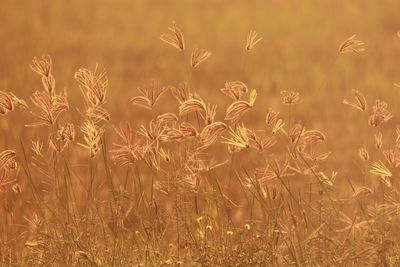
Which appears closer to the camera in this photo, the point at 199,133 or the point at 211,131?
the point at 211,131

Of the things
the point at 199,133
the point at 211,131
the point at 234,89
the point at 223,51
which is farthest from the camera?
the point at 223,51

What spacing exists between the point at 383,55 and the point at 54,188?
14.5 ft

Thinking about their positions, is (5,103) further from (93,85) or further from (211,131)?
(211,131)

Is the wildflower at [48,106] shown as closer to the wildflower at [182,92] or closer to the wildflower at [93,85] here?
the wildflower at [93,85]

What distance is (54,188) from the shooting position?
2.40 metres

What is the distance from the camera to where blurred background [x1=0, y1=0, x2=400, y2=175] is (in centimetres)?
498

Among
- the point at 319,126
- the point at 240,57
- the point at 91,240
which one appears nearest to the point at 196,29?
the point at 240,57

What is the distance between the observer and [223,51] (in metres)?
6.66

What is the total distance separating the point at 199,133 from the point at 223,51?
4.14 metres

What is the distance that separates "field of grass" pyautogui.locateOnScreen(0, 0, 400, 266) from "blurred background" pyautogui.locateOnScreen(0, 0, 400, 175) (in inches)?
0.7

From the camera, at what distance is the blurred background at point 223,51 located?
4.98 meters

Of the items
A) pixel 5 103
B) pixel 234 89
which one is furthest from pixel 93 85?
pixel 234 89

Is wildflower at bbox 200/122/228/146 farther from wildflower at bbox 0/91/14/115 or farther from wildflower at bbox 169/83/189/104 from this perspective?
wildflower at bbox 0/91/14/115

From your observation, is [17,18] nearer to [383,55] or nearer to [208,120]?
[383,55]
